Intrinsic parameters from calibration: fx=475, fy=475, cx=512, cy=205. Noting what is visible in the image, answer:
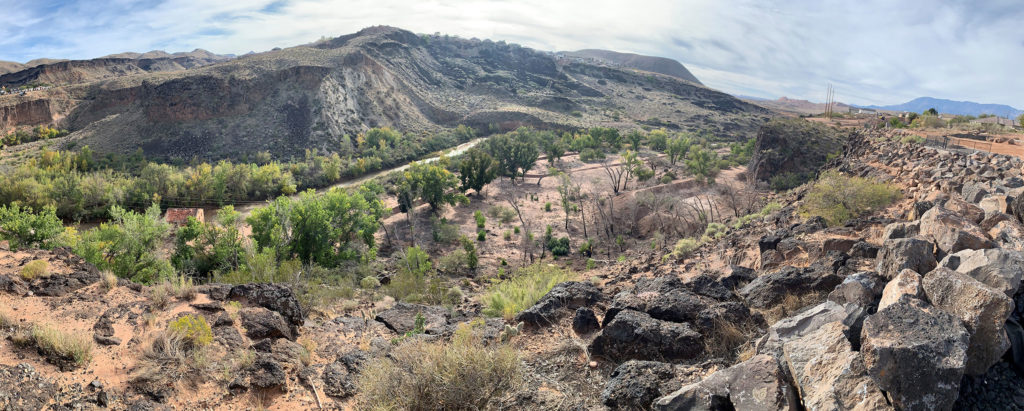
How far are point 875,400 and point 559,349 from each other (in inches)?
176

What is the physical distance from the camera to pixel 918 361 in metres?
4.11

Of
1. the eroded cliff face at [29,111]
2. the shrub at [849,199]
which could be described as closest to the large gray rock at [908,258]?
the shrub at [849,199]

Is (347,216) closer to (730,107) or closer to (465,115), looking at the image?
(465,115)

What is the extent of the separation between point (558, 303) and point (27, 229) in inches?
712

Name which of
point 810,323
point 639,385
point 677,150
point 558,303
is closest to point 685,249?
point 558,303

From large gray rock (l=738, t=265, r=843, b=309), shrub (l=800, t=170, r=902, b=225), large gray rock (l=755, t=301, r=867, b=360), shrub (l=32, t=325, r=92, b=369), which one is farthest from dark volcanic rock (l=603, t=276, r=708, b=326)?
shrub (l=32, t=325, r=92, b=369)

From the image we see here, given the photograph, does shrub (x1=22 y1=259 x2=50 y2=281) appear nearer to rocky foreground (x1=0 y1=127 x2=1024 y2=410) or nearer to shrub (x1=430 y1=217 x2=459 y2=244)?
rocky foreground (x1=0 y1=127 x2=1024 y2=410)

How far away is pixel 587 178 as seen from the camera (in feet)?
154

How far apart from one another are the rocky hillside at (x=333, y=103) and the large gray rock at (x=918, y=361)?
179 feet

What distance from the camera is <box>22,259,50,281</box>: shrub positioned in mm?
9227

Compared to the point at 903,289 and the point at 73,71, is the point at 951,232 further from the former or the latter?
the point at 73,71

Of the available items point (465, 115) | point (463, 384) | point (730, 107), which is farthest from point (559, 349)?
point (730, 107)

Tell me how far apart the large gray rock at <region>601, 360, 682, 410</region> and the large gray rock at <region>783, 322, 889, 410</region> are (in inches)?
54.9

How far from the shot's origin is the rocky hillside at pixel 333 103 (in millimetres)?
52000
